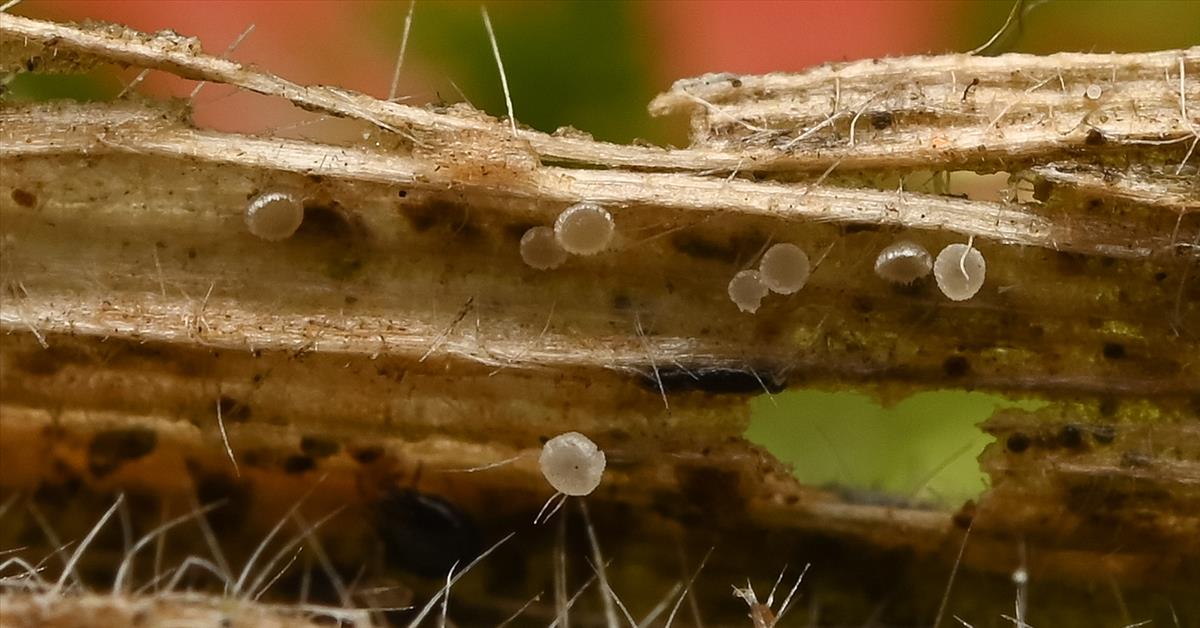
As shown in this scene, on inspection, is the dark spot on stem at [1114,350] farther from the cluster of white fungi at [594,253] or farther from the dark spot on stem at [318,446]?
the dark spot on stem at [318,446]

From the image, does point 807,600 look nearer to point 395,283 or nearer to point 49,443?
point 395,283

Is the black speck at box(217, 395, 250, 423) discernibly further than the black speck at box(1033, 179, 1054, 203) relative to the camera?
Yes

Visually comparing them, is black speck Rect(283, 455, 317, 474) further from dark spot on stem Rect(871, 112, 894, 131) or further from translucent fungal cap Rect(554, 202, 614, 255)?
dark spot on stem Rect(871, 112, 894, 131)

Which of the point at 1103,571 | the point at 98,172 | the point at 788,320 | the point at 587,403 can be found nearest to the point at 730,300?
the point at 788,320

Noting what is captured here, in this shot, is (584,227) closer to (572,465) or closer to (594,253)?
(594,253)

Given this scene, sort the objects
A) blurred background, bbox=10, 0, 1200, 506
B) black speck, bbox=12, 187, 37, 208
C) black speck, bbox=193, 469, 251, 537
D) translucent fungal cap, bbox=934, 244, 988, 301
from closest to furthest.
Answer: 1. translucent fungal cap, bbox=934, 244, 988, 301
2. black speck, bbox=12, 187, 37, 208
3. black speck, bbox=193, 469, 251, 537
4. blurred background, bbox=10, 0, 1200, 506

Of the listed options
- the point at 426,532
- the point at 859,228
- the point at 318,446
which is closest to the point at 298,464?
the point at 318,446

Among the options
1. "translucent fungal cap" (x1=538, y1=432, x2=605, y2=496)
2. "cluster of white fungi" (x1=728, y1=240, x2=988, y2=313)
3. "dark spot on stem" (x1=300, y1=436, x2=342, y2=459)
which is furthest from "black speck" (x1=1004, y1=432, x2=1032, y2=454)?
"dark spot on stem" (x1=300, y1=436, x2=342, y2=459)
